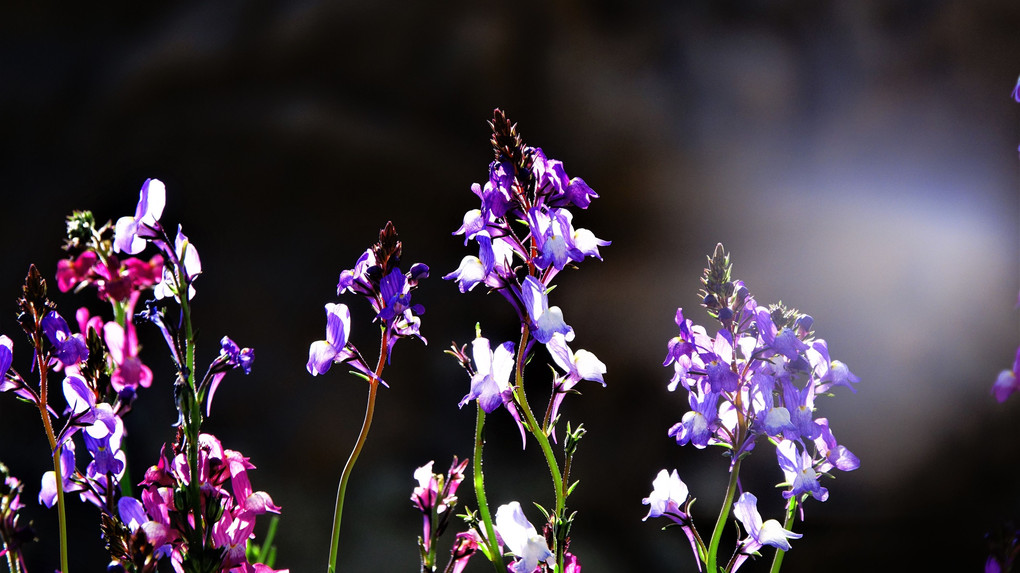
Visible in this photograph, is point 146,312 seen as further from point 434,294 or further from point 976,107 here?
point 976,107

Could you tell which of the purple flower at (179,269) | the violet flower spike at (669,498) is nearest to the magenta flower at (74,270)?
the purple flower at (179,269)

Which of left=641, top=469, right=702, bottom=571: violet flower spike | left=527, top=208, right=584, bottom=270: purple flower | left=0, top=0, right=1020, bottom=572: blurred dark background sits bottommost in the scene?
left=641, top=469, right=702, bottom=571: violet flower spike

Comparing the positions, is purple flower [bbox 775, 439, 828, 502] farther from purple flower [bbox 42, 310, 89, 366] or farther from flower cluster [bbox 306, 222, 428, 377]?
purple flower [bbox 42, 310, 89, 366]

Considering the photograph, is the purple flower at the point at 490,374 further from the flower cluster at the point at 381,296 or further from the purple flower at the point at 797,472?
the purple flower at the point at 797,472

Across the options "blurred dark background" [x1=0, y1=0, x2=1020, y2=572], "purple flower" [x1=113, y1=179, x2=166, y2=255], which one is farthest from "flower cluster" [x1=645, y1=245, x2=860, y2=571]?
"blurred dark background" [x1=0, y1=0, x2=1020, y2=572]

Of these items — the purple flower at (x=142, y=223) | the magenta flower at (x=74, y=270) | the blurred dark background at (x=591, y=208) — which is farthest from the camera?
the blurred dark background at (x=591, y=208)

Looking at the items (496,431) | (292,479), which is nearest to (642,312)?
(496,431)
